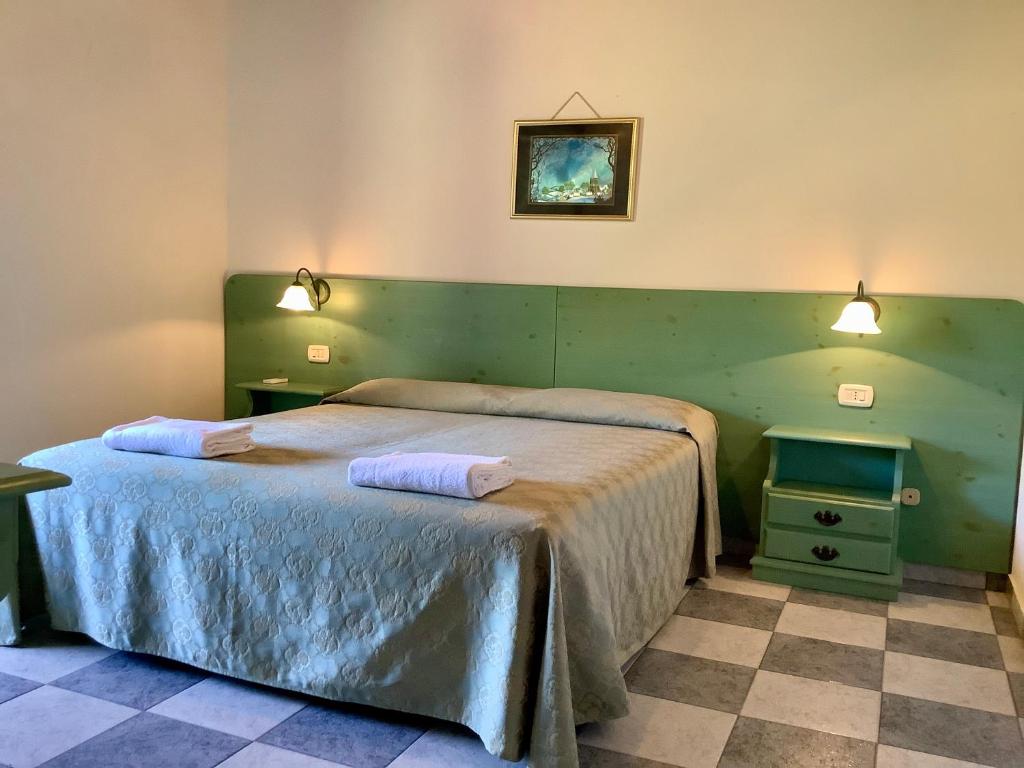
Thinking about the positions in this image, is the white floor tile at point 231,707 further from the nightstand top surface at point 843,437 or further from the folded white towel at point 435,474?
the nightstand top surface at point 843,437

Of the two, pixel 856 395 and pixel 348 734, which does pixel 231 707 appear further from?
pixel 856 395

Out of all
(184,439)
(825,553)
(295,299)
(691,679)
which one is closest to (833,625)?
(825,553)

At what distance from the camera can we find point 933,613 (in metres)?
3.22

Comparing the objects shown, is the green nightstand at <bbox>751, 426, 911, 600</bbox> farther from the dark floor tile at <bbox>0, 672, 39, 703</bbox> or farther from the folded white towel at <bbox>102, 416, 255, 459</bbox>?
the dark floor tile at <bbox>0, 672, 39, 703</bbox>

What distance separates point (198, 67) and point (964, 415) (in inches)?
147

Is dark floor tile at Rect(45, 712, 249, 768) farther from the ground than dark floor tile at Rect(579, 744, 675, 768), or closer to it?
closer to it

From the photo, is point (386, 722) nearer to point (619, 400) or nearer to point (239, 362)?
point (619, 400)

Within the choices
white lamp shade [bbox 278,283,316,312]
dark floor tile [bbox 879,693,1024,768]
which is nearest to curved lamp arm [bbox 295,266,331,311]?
white lamp shade [bbox 278,283,316,312]

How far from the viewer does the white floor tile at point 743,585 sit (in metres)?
3.36

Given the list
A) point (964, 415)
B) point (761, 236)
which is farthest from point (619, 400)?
point (964, 415)

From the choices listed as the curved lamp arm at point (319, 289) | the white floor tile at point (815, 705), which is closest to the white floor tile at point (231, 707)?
the white floor tile at point (815, 705)

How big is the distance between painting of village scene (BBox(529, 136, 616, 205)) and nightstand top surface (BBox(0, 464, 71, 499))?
2978 millimetres

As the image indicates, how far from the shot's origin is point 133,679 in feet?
8.00

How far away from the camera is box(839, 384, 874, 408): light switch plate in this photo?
11.7 feet
